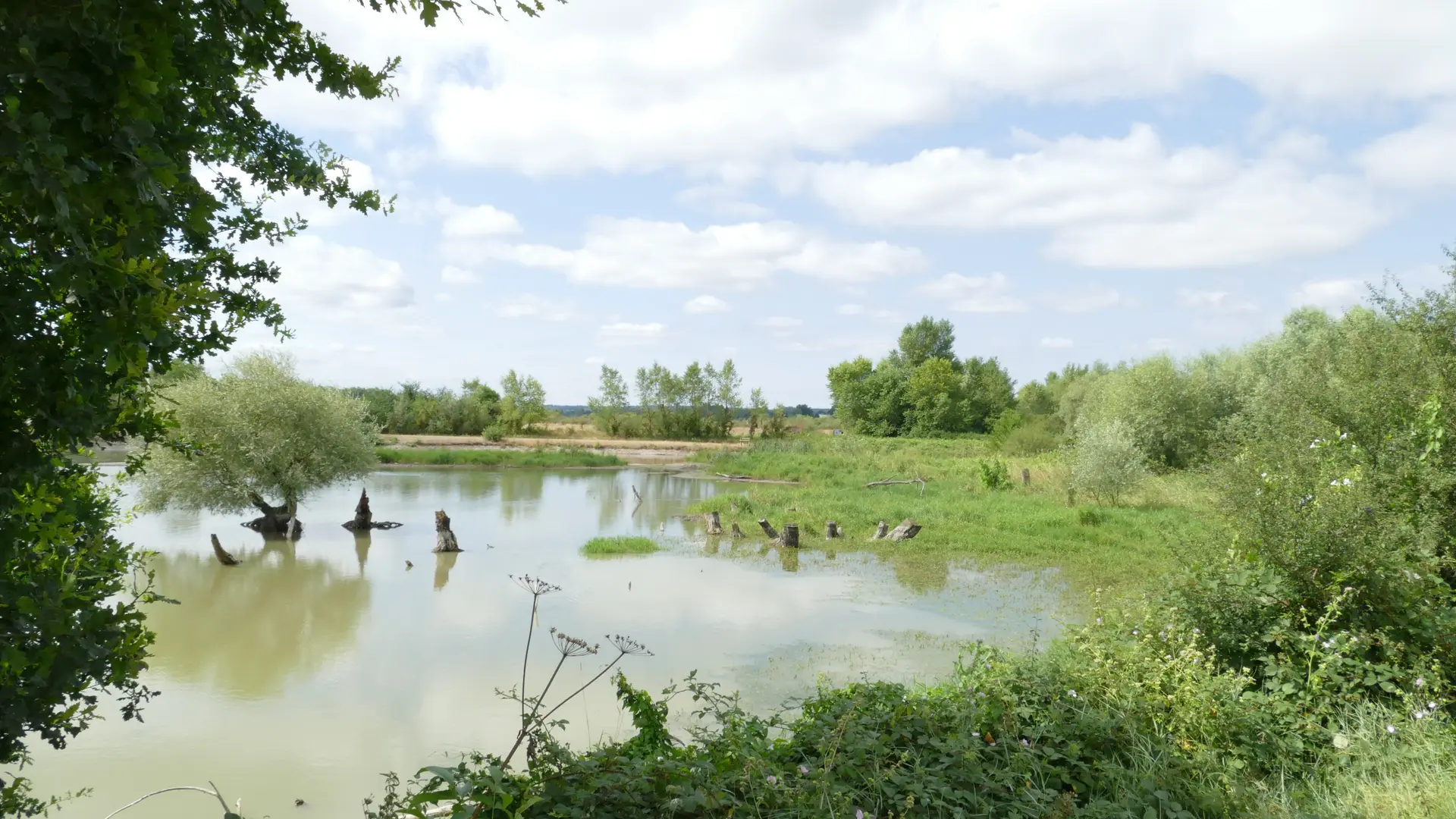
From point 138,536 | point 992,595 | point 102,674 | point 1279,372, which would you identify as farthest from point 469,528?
point 1279,372

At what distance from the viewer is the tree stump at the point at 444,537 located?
51.0 ft

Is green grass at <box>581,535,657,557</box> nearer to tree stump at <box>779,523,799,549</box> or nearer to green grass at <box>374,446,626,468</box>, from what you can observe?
tree stump at <box>779,523,799,549</box>

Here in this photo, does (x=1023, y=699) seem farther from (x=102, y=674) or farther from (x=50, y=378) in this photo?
(x=50, y=378)

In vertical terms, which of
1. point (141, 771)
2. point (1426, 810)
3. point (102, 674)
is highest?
point (102, 674)

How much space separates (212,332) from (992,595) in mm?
11194

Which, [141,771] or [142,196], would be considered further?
[141,771]

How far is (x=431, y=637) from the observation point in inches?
392

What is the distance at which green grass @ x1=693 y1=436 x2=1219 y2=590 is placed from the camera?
1352cm

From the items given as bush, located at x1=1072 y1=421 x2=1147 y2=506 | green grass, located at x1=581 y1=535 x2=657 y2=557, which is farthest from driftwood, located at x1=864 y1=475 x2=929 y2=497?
green grass, located at x1=581 y1=535 x2=657 y2=557

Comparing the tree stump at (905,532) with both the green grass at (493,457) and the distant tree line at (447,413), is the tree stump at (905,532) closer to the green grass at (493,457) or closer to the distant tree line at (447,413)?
the green grass at (493,457)

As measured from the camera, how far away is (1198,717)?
185 inches

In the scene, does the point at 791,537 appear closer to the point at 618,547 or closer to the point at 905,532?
the point at 905,532

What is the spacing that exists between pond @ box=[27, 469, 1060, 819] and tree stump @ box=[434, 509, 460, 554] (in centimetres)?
31

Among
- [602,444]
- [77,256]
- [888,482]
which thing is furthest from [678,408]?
[77,256]
